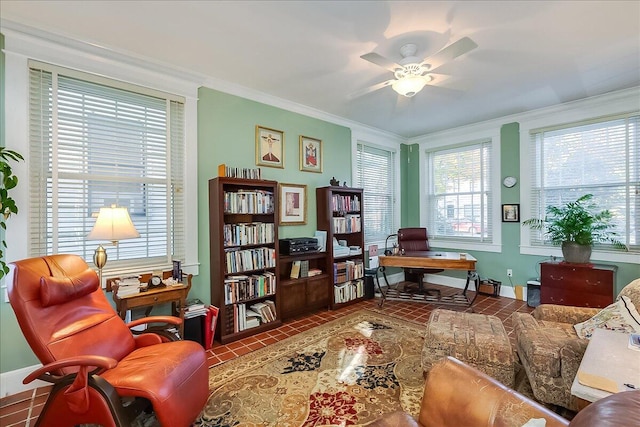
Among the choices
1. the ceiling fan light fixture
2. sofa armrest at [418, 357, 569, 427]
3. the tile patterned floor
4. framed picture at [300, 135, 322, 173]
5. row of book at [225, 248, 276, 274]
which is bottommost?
the tile patterned floor

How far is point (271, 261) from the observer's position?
338 centimetres

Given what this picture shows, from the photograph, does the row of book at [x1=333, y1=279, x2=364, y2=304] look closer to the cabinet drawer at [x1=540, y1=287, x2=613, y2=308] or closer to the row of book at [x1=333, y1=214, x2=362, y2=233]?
the row of book at [x1=333, y1=214, x2=362, y2=233]

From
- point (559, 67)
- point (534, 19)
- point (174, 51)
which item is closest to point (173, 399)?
point (174, 51)

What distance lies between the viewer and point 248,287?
3.20m

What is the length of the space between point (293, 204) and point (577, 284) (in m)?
3.64

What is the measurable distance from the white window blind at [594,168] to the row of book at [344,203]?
259cm

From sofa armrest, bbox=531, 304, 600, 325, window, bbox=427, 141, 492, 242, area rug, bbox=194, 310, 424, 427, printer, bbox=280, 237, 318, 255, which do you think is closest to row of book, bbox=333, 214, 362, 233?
printer, bbox=280, 237, 318, 255

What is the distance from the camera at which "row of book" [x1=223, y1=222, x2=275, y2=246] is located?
311 cm

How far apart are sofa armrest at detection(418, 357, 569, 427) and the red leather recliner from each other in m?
1.30

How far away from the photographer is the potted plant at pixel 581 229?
11.6ft

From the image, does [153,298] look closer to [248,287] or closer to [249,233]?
[248,287]

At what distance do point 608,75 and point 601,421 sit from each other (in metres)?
3.99

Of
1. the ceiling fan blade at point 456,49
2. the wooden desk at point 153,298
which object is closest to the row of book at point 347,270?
the wooden desk at point 153,298

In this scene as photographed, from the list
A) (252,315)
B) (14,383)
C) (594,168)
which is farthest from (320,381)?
(594,168)
